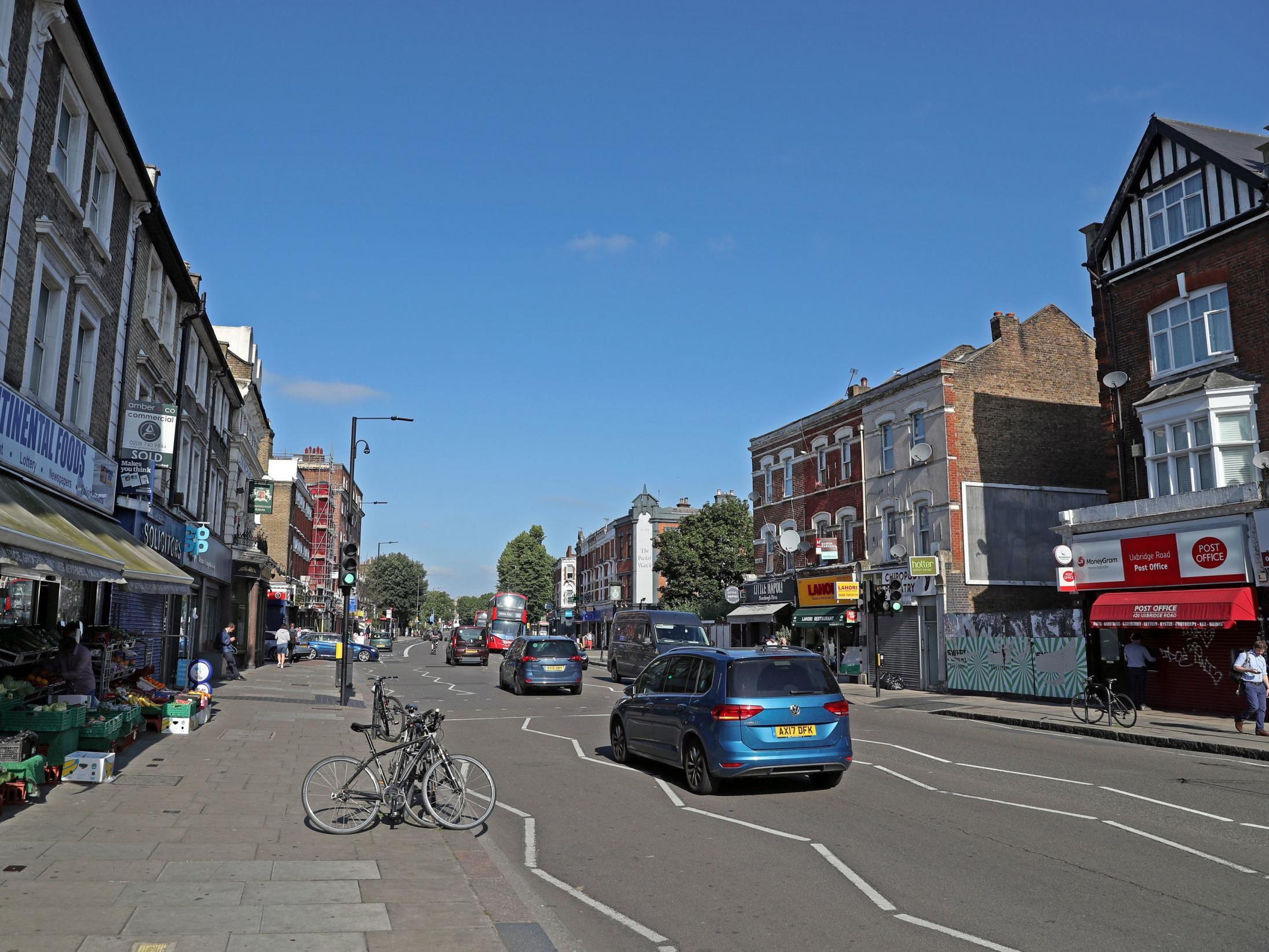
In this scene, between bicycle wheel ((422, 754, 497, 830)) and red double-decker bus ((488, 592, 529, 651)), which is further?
red double-decker bus ((488, 592, 529, 651))

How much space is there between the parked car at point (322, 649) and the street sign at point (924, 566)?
3097 centimetres

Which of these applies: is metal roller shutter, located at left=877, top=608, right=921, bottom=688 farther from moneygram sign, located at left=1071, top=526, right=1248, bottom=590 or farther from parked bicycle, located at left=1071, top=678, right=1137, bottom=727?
parked bicycle, located at left=1071, top=678, right=1137, bottom=727

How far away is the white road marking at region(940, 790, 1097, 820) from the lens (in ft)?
32.5

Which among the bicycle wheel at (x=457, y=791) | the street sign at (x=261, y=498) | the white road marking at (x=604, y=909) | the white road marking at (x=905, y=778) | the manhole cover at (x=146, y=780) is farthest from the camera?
the street sign at (x=261, y=498)

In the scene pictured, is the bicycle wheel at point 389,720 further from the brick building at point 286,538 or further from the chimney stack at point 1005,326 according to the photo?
the brick building at point 286,538

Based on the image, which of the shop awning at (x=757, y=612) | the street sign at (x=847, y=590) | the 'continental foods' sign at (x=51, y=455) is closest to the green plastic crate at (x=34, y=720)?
the 'continental foods' sign at (x=51, y=455)

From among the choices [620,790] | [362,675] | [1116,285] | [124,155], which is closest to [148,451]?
[124,155]

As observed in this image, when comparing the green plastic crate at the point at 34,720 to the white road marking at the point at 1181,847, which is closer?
the white road marking at the point at 1181,847

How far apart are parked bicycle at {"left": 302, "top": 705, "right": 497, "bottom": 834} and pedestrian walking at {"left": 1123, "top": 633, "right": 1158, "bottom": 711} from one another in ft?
61.9

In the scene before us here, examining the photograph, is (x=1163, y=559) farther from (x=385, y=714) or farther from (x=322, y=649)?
(x=322, y=649)

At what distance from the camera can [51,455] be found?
45.5 feet

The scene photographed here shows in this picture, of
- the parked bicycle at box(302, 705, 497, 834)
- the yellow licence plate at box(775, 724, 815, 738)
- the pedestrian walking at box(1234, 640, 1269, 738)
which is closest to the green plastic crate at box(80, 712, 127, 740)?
the parked bicycle at box(302, 705, 497, 834)

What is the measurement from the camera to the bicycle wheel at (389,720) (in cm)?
1026

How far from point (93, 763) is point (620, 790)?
583cm
